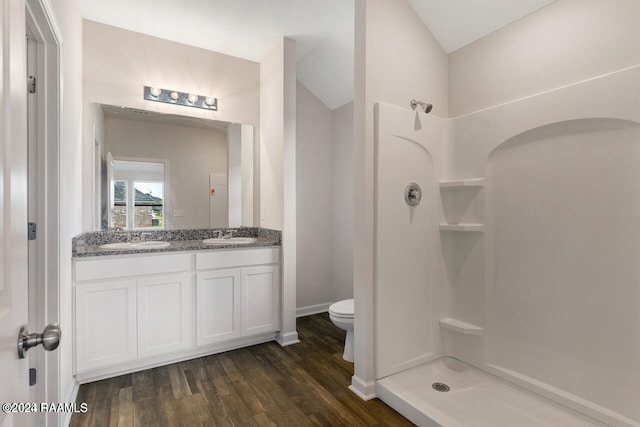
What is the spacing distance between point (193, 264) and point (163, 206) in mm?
768

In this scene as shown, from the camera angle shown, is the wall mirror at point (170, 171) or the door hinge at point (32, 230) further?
the wall mirror at point (170, 171)

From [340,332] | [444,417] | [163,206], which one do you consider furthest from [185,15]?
[444,417]

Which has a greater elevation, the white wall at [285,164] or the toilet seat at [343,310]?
the white wall at [285,164]

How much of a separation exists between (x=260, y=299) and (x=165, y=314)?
768 millimetres

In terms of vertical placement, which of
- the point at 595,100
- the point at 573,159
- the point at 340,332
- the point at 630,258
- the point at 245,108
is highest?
the point at 245,108

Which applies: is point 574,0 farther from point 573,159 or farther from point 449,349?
point 449,349

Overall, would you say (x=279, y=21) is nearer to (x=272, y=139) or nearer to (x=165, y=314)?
(x=272, y=139)

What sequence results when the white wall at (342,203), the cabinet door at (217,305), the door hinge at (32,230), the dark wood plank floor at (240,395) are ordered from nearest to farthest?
the door hinge at (32,230), the dark wood plank floor at (240,395), the cabinet door at (217,305), the white wall at (342,203)

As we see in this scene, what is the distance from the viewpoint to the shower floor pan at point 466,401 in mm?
1744

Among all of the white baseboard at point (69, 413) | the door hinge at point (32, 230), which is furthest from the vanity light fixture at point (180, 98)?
the white baseboard at point (69, 413)

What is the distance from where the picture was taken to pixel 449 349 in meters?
2.46

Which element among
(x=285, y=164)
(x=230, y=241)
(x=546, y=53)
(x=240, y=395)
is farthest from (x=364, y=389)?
(x=546, y=53)

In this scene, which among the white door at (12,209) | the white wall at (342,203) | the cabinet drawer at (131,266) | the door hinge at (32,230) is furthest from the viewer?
the white wall at (342,203)

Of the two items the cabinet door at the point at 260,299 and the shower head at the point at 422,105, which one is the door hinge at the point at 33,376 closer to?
the cabinet door at the point at 260,299
